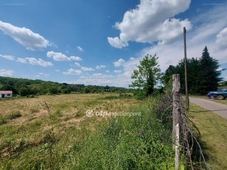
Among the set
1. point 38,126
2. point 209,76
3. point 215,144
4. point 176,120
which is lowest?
point 38,126

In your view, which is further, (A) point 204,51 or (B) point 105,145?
(A) point 204,51

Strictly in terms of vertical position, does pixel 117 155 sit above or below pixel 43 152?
above

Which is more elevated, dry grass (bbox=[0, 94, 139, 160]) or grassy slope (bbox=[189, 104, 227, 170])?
grassy slope (bbox=[189, 104, 227, 170])

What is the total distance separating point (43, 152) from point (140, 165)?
256 cm

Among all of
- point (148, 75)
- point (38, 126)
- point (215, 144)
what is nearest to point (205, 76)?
point (148, 75)

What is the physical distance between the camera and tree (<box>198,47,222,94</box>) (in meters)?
24.6

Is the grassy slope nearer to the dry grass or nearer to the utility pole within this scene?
the utility pole

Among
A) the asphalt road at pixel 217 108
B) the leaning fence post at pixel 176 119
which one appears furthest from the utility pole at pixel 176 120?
the asphalt road at pixel 217 108

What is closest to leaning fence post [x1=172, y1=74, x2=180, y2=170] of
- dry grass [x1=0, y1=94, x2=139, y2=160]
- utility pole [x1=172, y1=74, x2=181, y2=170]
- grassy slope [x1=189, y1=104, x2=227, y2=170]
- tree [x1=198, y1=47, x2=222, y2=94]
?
utility pole [x1=172, y1=74, x2=181, y2=170]

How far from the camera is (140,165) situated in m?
1.86

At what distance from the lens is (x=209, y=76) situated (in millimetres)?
24469

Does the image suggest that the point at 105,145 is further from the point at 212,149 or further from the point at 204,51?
the point at 204,51

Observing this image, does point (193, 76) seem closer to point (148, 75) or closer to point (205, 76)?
point (205, 76)

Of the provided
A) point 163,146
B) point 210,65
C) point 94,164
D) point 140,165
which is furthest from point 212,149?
point 210,65
